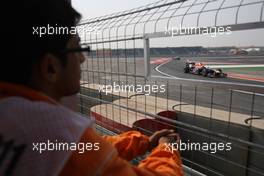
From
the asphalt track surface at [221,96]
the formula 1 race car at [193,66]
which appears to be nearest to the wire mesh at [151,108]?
the asphalt track surface at [221,96]

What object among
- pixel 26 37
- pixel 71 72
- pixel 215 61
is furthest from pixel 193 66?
pixel 26 37

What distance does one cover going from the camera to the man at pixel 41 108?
0.69 m

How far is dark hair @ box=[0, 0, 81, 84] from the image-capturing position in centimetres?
71

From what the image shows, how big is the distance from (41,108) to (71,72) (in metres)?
0.14

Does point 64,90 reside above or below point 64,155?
above

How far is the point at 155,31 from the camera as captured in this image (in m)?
2.14

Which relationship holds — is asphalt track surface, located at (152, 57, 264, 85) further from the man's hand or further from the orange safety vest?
the orange safety vest

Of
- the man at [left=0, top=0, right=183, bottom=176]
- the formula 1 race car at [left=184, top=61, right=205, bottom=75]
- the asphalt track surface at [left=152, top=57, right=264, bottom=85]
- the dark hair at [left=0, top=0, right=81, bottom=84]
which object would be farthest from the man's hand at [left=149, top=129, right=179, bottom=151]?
the formula 1 race car at [left=184, top=61, right=205, bottom=75]

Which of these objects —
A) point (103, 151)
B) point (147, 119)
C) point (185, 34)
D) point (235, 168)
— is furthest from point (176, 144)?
point (235, 168)

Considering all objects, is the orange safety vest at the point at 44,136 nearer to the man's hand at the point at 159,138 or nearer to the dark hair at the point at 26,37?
the dark hair at the point at 26,37

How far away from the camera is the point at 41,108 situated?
71cm

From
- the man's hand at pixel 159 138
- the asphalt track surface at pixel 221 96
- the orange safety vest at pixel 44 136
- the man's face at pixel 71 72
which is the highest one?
the man's face at pixel 71 72

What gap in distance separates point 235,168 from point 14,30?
2.73 metres

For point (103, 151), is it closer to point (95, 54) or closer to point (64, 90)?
point (64, 90)
